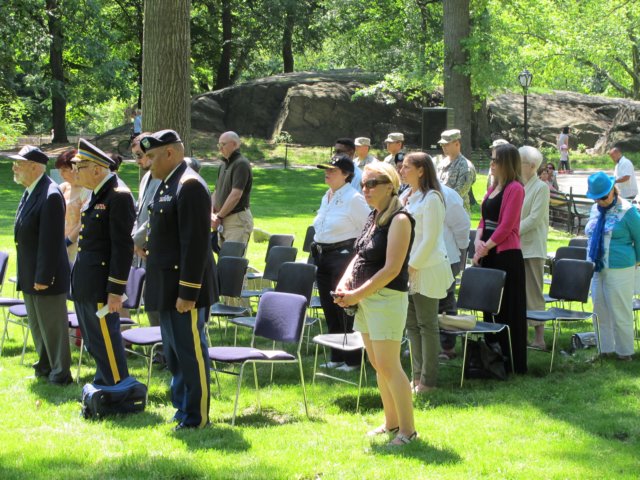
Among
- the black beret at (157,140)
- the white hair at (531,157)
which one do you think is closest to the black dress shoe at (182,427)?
the black beret at (157,140)

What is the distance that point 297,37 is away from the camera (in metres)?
36.6

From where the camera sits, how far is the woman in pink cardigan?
752 cm

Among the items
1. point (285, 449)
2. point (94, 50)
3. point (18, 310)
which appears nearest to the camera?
point (285, 449)

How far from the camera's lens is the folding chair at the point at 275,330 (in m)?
6.34

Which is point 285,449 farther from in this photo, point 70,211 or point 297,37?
point 297,37

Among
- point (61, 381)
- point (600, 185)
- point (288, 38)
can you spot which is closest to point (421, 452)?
point (61, 381)

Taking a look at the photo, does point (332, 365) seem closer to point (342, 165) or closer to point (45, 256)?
point (342, 165)

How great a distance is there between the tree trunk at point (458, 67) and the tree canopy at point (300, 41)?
0.58ft

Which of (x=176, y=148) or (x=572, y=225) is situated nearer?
(x=176, y=148)

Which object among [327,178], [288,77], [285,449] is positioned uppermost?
[288,77]

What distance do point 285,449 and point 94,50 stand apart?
25709mm

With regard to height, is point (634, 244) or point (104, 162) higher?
point (104, 162)

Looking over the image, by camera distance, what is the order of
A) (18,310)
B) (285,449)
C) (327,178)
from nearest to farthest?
1. (285,449)
2. (327,178)
3. (18,310)

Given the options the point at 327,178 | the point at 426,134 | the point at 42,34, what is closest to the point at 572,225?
the point at 426,134
